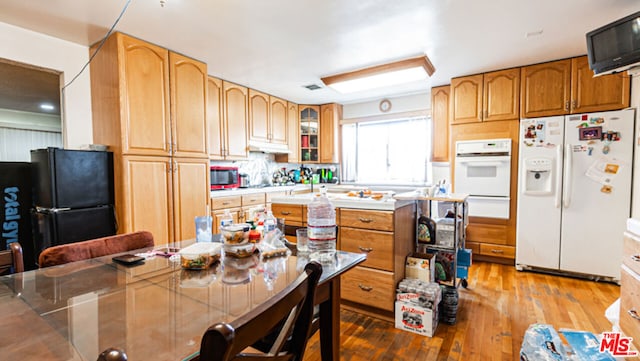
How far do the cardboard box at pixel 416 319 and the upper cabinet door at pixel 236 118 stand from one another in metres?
2.87

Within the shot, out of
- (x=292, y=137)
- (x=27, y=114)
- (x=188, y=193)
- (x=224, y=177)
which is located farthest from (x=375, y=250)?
(x=27, y=114)

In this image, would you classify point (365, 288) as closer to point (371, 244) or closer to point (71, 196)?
point (371, 244)

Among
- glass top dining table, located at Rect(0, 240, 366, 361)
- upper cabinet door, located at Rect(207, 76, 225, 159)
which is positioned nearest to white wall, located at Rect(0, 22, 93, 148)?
upper cabinet door, located at Rect(207, 76, 225, 159)

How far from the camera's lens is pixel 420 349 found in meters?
1.87

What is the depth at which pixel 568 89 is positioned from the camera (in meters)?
3.15

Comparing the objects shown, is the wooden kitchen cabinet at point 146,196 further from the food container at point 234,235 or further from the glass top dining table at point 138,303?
the food container at point 234,235

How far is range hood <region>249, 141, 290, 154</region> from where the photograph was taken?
4320 mm

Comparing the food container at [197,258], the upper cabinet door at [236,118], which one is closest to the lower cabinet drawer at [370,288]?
the food container at [197,258]

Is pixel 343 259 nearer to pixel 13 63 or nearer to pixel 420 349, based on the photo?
pixel 420 349

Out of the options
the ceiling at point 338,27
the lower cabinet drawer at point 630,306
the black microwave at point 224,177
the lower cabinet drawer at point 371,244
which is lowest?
the lower cabinet drawer at point 630,306

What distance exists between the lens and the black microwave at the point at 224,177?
3857 millimetres

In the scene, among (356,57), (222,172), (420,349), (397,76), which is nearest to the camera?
(420,349)

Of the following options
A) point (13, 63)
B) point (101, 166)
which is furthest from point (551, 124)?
point (13, 63)

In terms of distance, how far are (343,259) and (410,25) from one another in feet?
6.90
